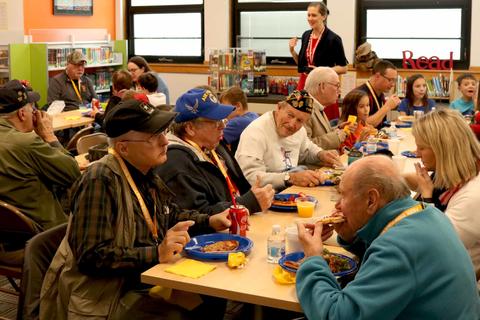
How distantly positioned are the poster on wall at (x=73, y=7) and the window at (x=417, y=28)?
14.2 ft

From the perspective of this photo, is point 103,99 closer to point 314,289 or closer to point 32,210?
point 32,210

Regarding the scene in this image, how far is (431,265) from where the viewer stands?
2.04 meters

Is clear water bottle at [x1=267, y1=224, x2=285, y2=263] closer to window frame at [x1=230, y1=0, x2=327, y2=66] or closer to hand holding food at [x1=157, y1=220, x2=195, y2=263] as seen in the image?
hand holding food at [x1=157, y1=220, x2=195, y2=263]

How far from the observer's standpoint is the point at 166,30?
1145 cm

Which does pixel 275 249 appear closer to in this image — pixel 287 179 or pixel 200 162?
pixel 200 162

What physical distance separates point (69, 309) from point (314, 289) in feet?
3.60

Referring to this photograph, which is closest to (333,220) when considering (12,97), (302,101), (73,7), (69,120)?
(302,101)

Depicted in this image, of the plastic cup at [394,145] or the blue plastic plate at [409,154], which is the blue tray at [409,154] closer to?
the blue plastic plate at [409,154]

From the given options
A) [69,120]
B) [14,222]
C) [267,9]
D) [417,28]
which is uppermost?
[267,9]

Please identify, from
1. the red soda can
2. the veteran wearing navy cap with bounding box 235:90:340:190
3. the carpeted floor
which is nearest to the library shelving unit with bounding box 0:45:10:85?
the carpeted floor

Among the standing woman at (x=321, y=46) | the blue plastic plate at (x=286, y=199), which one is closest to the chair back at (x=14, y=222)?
the blue plastic plate at (x=286, y=199)

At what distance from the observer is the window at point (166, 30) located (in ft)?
36.4

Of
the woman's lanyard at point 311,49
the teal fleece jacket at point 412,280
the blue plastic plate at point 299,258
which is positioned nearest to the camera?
A: the teal fleece jacket at point 412,280

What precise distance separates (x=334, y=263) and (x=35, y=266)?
130cm
